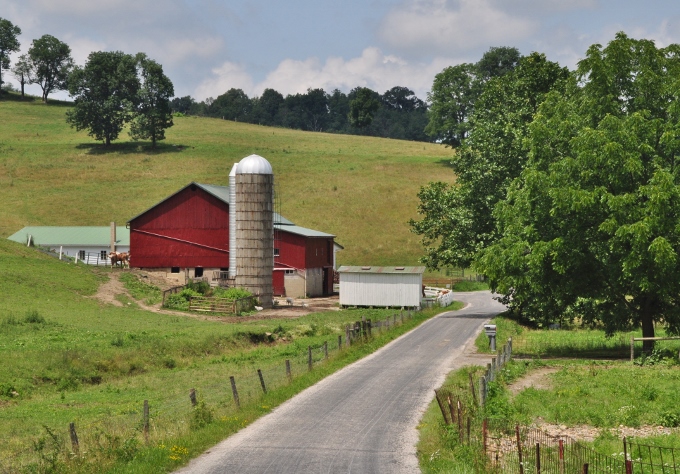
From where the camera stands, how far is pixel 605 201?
35750mm

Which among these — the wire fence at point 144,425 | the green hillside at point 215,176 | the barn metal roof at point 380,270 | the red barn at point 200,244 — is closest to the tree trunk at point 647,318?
the wire fence at point 144,425

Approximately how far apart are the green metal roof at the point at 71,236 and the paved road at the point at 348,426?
58.5m

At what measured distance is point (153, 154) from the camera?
136375 millimetres

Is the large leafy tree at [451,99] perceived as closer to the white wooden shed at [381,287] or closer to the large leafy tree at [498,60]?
the large leafy tree at [498,60]

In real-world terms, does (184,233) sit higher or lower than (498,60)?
lower

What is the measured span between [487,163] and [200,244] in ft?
104

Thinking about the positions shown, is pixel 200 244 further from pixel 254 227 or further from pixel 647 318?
pixel 647 318

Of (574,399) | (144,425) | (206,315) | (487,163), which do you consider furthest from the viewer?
(206,315)

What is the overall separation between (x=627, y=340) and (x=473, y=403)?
76.8ft

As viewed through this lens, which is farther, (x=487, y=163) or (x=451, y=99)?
(x=451, y=99)

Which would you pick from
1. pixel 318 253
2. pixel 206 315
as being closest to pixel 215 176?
pixel 318 253

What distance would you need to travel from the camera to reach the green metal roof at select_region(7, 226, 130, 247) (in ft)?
298

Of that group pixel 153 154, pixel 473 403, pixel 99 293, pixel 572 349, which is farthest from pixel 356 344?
pixel 153 154

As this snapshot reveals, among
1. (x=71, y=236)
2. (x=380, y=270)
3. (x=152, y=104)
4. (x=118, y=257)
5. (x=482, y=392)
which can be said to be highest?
(x=152, y=104)
